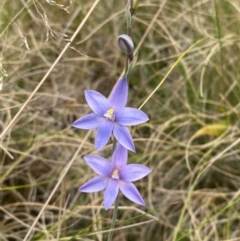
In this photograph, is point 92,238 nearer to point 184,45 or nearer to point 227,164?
point 227,164

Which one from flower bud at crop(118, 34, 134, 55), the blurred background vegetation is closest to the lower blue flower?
flower bud at crop(118, 34, 134, 55)

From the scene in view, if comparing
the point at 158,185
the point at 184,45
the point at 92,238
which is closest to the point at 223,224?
the point at 158,185

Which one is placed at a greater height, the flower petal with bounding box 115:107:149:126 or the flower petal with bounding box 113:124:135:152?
the flower petal with bounding box 115:107:149:126

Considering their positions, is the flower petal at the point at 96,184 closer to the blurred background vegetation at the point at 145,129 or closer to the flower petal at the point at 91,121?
the flower petal at the point at 91,121

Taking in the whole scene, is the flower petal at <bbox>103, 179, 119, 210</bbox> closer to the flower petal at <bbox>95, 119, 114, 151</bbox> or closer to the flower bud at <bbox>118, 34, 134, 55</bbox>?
the flower petal at <bbox>95, 119, 114, 151</bbox>

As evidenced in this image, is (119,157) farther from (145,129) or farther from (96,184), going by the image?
(145,129)

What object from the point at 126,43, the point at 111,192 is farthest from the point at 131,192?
the point at 126,43

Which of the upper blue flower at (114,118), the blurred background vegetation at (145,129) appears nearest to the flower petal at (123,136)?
the upper blue flower at (114,118)
